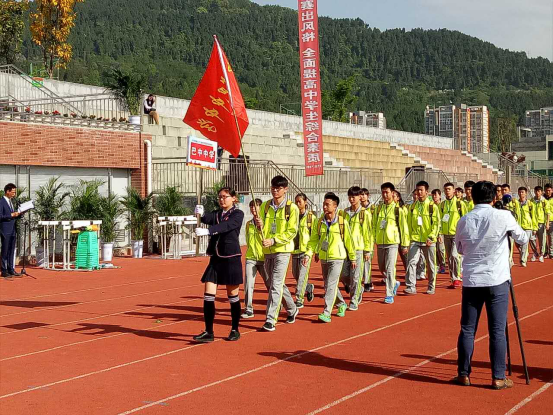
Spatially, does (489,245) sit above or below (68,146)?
below

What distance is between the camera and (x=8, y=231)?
60.6 feet

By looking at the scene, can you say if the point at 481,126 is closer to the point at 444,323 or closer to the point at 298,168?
the point at 298,168

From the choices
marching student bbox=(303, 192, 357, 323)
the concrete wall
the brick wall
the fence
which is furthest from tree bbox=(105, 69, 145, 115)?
marching student bbox=(303, 192, 357, 323)

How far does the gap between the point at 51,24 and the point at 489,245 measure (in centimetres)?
3587

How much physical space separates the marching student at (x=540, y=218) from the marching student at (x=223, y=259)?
13.5 meters

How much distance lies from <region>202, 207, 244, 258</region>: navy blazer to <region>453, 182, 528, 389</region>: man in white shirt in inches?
127

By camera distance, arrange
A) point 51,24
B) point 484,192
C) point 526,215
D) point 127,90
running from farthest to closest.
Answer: point 51,24 → point 127,90 → point 526,215 → point 484,192

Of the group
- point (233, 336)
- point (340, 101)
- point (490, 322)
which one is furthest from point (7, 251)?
point (340, 101)

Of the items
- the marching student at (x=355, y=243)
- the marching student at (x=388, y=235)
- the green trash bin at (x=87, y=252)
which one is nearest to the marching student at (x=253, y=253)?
the marching student at (x=355, y=243)

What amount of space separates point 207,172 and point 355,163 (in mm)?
14901

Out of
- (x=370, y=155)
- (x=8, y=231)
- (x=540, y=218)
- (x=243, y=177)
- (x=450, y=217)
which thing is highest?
(x=370, y=155)

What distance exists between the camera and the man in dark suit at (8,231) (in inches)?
720

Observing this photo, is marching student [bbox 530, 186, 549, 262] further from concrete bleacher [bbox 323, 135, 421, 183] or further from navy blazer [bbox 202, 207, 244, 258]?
concrete bleacher [bbox 323, 135, 421, 183]

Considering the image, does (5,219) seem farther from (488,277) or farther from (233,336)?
(488,277)
